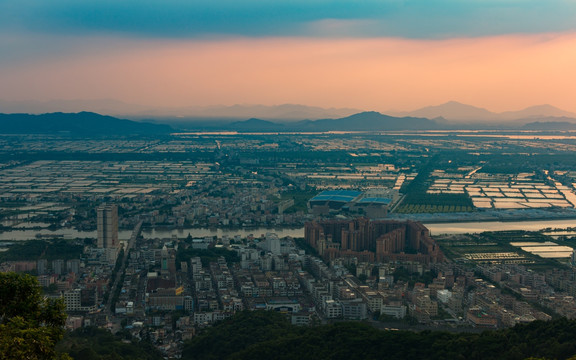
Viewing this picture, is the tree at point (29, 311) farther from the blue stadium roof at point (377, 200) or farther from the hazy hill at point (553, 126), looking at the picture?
the hazy hill at point (553, 126)

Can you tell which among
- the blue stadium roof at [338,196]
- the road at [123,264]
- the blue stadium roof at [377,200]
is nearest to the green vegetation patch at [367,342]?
the road at [123,264]

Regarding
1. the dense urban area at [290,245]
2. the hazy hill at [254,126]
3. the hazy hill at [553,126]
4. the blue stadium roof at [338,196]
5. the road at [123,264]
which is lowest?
the road at [123,264]

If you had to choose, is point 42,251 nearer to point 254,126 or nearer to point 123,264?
point 123,264

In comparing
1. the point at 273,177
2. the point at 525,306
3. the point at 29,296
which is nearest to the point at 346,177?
the point at 273,177

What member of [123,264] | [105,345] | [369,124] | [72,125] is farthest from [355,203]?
[369,124]

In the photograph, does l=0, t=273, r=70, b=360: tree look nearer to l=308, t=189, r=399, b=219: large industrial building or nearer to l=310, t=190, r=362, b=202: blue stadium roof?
l=308, t=189, r=399, b=219: large industrial building

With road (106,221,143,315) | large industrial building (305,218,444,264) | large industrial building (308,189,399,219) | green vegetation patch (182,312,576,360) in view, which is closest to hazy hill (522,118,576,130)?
large industrial building (308,189,399,219)

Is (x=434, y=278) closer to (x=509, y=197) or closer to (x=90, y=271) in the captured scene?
(x=90, y=271)
